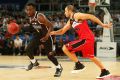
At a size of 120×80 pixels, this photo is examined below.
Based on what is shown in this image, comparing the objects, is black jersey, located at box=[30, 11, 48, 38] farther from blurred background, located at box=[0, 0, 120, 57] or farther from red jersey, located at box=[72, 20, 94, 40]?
blurred background, located at box=[0, 0, 120, 57]

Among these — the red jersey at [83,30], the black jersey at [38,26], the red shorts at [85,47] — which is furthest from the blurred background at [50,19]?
the red jersey at [83,30]

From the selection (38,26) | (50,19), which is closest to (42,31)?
(38,26)

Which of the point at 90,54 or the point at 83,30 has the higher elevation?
the point at 83,30

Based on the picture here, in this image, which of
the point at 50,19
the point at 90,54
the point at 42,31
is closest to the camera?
the point at 90,54

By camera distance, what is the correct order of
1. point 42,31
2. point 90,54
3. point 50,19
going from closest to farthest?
1. point 90,54
2. point 42,31
3. point 50,19

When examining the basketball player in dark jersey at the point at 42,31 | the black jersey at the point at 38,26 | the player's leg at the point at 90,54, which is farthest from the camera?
the black jersey at the point at 38,26

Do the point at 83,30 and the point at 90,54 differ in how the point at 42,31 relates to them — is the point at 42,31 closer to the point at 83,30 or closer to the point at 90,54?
the point at 83,30

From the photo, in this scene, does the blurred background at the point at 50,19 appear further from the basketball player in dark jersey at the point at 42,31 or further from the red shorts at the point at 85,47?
the red shorts at the point at 85,47

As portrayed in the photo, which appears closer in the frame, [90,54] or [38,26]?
[90,54]

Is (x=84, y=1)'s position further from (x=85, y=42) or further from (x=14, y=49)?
(x=85, y=42)

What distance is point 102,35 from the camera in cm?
2091

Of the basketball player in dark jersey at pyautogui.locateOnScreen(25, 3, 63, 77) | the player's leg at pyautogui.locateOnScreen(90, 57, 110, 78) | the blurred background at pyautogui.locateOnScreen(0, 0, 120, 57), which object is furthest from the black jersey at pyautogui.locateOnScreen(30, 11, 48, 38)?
the blurred background at pyautogui.locateOnScreen(0, 0, 120, 57)

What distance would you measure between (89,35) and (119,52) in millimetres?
11084

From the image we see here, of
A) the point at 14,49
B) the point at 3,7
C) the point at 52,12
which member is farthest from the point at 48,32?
the point at 3,7
